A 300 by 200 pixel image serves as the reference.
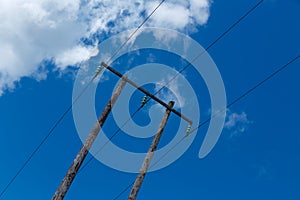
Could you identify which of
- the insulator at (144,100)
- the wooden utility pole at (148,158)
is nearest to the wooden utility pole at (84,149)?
the insulator at (144,100)

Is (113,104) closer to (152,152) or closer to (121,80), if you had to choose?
(121,80)

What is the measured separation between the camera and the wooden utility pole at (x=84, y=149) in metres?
9.20

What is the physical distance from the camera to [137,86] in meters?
11.6

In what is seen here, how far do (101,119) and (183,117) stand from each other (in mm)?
2714

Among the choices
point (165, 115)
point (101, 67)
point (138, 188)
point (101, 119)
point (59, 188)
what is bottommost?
point (59, 188)

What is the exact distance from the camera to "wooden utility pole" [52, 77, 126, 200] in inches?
362

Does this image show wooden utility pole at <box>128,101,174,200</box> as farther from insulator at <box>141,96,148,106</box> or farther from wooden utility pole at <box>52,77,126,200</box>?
wooden utility pole at <box>52,77,126,200</box>

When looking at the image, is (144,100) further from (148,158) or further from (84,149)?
(84,149)

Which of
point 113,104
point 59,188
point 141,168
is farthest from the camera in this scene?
point 113,104

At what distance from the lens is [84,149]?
1005 cm

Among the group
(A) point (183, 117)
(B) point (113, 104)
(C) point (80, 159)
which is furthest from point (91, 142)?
(A) point (183, 117)

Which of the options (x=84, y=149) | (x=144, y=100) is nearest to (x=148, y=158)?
(x=84, y=149)

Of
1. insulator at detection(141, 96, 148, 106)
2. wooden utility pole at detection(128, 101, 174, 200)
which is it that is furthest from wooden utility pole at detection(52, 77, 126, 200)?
wooden utility pole at detection(128, 101, 174, 200)

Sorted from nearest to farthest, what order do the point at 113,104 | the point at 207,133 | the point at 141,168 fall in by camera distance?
the point at 141,168
the point at 113,104
the point at 207,133
